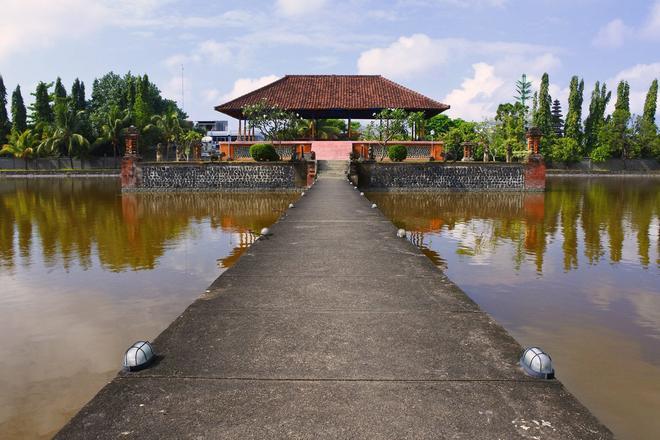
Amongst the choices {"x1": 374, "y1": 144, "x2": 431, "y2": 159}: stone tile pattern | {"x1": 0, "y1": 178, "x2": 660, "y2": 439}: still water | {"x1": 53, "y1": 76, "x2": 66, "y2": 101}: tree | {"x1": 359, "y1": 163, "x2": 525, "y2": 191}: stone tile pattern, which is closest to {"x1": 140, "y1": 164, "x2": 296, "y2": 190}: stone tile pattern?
{"x1": 359, "y1": 163, "x2": 525, "y2": 191}: stone tile pattern

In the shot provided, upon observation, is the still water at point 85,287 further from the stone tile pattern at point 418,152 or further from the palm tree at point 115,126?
the palm tree at point 115,126

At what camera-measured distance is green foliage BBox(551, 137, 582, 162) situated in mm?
46219

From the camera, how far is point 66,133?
4347 centimetres

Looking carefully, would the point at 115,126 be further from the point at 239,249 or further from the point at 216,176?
the point at 239,249

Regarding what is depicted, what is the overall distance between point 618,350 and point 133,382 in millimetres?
4303

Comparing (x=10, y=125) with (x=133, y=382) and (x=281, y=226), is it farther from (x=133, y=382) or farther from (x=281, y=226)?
(x=133, y=382)

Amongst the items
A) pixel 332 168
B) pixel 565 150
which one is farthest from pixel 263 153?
pixel 565 150

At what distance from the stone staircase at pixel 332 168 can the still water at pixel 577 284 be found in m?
9.64

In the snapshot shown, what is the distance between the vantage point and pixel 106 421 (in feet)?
8.40

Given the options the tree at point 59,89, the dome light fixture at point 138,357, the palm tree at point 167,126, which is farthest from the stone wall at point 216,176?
the tree at point 59,89

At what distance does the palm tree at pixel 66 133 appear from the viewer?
142ft

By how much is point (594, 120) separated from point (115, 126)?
4439cm

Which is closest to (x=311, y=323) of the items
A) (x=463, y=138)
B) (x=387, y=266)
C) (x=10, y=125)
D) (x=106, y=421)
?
(x=106, y=421)

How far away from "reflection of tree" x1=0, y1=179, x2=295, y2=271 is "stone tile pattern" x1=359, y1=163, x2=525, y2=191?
181 inches
